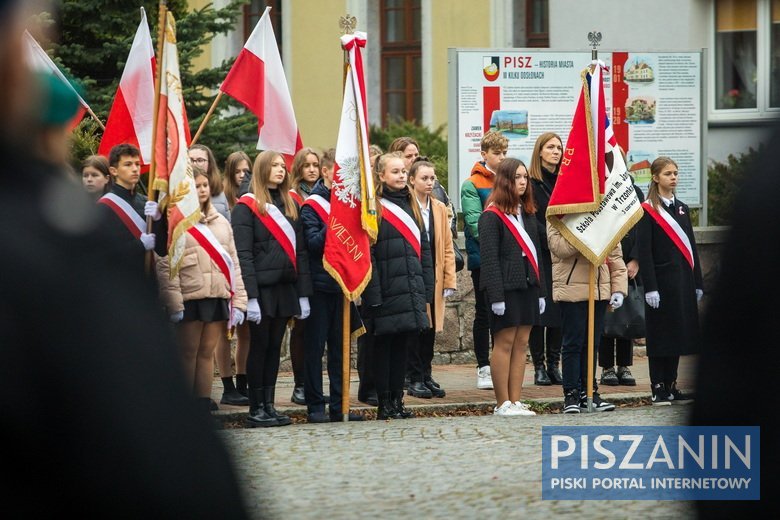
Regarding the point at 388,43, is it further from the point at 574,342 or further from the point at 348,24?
the point at 574,342

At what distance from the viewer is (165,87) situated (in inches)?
369

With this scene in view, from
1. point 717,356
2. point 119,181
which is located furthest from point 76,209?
point 119,181

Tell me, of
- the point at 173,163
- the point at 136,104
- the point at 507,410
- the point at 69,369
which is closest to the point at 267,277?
the point at 173,163

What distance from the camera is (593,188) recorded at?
34.0ft

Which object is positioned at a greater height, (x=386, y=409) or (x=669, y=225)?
(x=669, y=225)

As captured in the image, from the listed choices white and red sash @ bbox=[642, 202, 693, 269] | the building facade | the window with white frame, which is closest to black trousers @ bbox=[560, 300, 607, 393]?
white and red sash @ bbox=[642, 202, 693, 269]

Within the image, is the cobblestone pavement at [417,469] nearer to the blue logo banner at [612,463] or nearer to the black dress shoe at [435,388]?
the blue logo banner at [612,463]

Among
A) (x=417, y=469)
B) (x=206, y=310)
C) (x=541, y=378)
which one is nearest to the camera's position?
(x=417, y=469)

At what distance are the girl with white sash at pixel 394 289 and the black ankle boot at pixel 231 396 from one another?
1.13 meters

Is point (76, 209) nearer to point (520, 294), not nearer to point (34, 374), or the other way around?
point (34, 374)

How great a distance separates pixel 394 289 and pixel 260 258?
37.8 inches

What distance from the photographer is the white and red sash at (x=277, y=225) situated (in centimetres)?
963

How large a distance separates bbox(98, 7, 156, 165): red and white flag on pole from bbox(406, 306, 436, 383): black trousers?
102 inches

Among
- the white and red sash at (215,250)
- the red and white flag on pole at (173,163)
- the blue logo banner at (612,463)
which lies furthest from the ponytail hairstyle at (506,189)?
the red and white flag on pole at (173,163)
